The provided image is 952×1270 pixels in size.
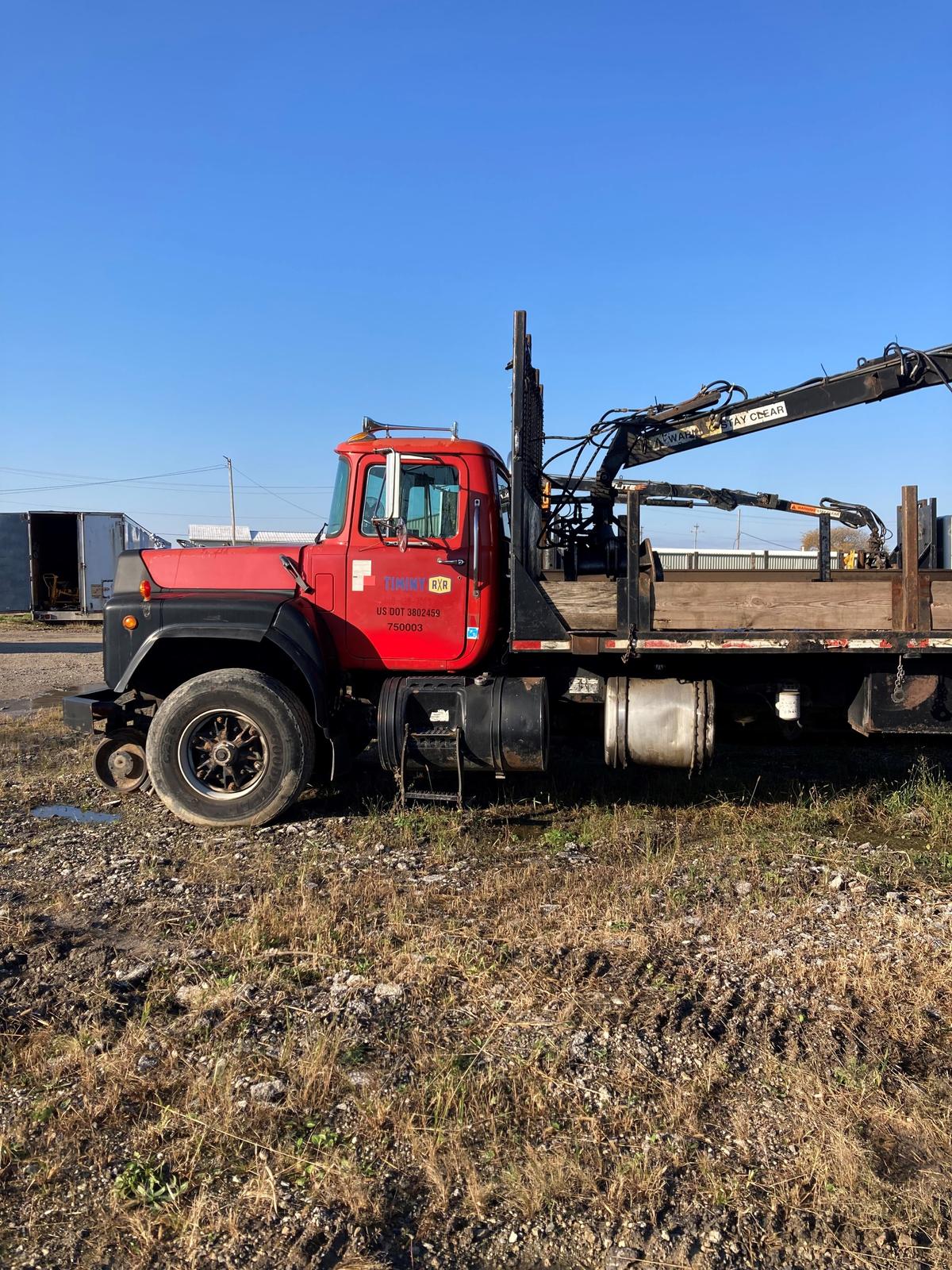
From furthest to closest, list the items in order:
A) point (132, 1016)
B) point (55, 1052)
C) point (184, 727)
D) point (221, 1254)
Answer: point (184, 727), point (132, 1016), point (55, 1052), point (221, 1254)

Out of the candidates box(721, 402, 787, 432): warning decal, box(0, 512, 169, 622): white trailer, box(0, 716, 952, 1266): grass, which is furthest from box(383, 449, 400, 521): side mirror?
box(0, 512, 169, 622): white trailer

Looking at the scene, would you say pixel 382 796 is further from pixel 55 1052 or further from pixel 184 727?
pixel 55 1052

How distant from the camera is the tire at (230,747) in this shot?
614 cm

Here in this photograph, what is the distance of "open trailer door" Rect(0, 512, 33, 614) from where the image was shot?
74.9ft

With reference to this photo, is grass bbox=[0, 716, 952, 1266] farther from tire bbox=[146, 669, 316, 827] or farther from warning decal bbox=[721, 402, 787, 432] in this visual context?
warning decal bbox=[721, 402, 787, 432]

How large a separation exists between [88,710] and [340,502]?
2.32 metres

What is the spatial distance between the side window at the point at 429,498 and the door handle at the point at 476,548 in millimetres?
119

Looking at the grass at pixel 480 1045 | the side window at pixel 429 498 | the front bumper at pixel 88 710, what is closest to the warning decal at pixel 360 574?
the side window at pixel 429 498

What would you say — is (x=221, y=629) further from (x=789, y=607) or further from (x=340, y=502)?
(x=789, y=607)

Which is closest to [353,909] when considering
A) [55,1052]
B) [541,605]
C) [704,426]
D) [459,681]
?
[55,1052]

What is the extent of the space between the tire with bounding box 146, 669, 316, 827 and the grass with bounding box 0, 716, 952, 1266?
0.30 m

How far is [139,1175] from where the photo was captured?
8.64ft

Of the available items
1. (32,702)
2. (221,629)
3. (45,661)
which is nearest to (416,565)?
(221,629)

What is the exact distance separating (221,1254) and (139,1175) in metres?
0.41
